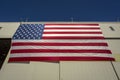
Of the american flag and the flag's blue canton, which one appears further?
the flag's blue canton

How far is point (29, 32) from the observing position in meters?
9.91

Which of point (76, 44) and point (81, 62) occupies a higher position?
point (76, 44)

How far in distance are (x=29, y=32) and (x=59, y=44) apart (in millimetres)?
1973

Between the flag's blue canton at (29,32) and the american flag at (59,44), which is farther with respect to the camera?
the flag's blue canton at (29,32)

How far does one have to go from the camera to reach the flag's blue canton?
9.51 m

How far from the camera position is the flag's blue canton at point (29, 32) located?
9.51m

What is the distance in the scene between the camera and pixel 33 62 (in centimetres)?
837

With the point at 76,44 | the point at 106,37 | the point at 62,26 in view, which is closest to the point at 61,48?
the point at 76,44

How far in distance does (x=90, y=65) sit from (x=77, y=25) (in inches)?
115

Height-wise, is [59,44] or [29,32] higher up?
[29,32]

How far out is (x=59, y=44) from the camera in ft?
29.3

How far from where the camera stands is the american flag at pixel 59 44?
8320 millimetres

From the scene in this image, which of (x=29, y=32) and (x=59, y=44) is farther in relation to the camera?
(x=29, y=32)

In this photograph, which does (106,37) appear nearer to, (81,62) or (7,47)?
(81,62)
